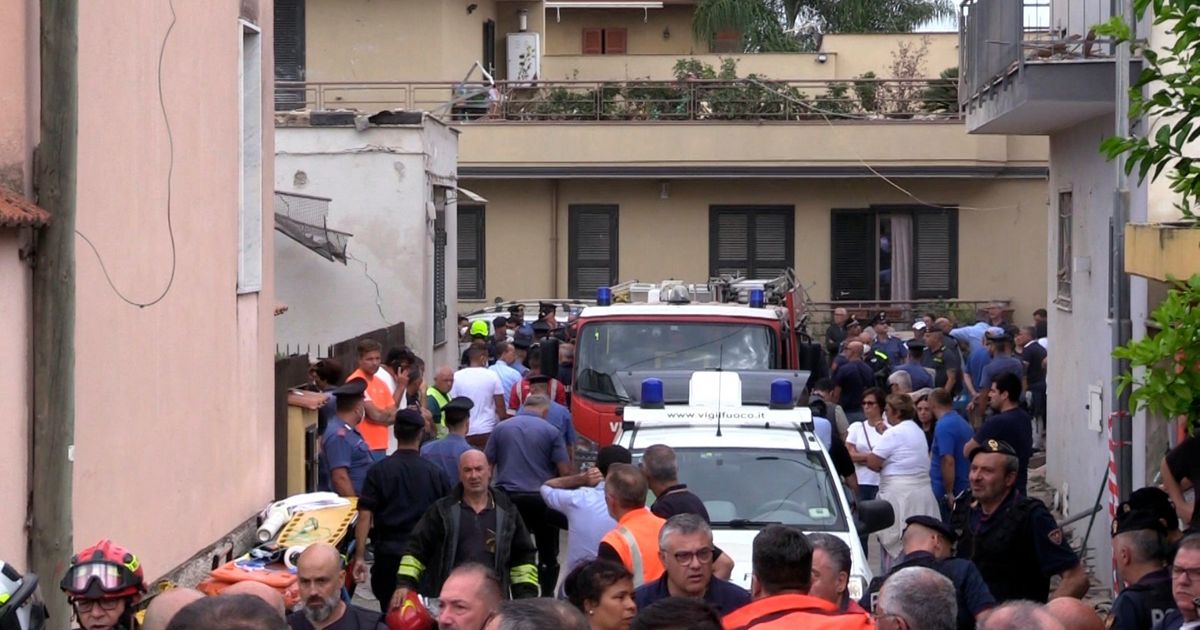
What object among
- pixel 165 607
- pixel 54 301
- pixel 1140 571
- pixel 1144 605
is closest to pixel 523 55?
pixel 54 301

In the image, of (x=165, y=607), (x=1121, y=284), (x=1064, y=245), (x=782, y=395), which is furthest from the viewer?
(x=1064, y=245)

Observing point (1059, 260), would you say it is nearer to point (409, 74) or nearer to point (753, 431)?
point (753, 431)

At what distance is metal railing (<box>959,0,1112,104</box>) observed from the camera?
12.9 meters

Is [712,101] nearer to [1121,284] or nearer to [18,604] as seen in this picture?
[1121,284]

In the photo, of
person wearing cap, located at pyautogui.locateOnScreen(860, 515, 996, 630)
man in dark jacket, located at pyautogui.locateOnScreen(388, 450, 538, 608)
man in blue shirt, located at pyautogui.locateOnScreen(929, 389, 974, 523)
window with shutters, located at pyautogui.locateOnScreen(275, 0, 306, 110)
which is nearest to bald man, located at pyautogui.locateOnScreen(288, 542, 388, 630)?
man in dark jacket, located at pyautogui.locateOnScreen(388, 450, 538, 608)

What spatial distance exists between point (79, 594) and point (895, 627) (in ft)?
9.45

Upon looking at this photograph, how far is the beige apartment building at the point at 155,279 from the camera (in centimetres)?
729

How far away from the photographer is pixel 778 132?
1191 inches

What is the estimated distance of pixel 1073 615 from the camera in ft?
18.3

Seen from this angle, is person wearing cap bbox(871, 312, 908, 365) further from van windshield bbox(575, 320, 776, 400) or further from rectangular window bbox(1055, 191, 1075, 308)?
van windshield bbox(575, 320, 776, 400)

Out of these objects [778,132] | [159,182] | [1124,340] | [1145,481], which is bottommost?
[1145,481]

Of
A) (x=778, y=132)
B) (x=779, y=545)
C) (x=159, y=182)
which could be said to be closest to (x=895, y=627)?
(x=779, y=545)

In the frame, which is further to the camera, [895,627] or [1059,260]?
[1059,260]

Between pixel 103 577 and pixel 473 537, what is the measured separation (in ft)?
9.53
